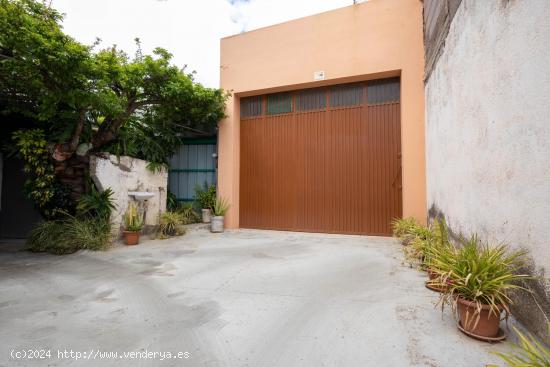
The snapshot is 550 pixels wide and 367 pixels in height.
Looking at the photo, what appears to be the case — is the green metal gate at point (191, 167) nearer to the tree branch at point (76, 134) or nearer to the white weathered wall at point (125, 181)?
the white weathered wall at point (125, 181)

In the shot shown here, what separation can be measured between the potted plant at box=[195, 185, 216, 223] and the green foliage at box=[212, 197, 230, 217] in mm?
298

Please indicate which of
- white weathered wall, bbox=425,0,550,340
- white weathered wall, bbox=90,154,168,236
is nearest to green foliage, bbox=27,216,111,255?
white weathered wall, bbox=90,154,168,236

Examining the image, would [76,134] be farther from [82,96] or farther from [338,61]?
[338,61]

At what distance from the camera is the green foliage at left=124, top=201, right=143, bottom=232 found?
5.20 metres

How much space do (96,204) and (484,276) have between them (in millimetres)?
5680

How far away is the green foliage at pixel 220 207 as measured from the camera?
6.66 metres

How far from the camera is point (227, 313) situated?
90.9 inches

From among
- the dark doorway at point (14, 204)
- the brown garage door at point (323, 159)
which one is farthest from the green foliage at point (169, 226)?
the dark doorway at point (14, 204)

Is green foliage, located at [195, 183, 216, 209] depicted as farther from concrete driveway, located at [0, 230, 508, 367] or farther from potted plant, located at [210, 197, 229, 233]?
concrete driveway, located at [0, 230, 508, 367]

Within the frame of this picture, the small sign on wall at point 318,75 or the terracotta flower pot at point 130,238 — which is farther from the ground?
the small sign on wall at point 318,75

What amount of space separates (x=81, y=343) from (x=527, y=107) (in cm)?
354

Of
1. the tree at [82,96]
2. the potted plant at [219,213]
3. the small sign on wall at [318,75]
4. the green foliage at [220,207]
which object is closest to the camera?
the tree at [82,96]

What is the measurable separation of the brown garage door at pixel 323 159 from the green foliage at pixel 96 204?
3.09m

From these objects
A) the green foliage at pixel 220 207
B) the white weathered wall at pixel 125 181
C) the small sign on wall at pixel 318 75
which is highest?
the small sign on wall at pixel 318 75
